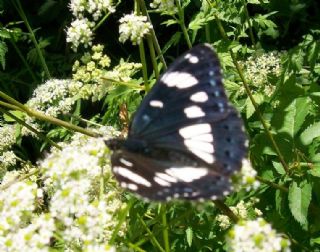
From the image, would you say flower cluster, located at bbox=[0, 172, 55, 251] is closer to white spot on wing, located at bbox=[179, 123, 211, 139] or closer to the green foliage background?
the green foliage background

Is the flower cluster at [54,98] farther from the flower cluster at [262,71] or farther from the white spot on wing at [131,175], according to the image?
the white spot on wing at [131,175]

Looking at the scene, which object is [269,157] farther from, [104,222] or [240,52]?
[104,222]

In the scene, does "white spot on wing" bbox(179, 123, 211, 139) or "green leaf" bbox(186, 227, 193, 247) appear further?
"green leaf" bbox(186, 227, 193, 247)

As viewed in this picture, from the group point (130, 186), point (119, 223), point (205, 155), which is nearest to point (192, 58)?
point (205, 155)

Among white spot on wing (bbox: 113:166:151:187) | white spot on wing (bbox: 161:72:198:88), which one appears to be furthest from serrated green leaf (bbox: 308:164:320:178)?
white spot on wing (bbox: 113:166:151:187)

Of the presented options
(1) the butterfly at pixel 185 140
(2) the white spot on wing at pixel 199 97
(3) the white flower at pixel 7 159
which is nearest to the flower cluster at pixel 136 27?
(1) the butterfly at pixel 185 140

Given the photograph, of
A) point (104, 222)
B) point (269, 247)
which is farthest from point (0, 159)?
point (269, 247)

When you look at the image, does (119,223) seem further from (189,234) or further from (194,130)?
(189,234)
